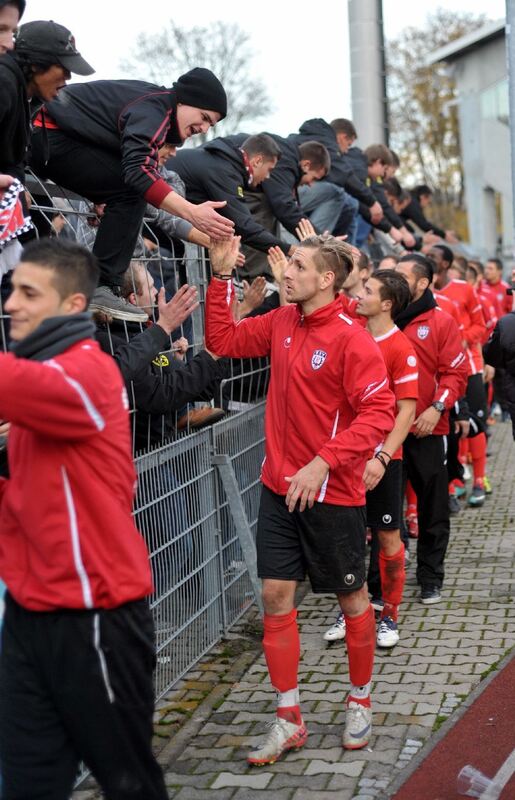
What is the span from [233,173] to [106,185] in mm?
1968

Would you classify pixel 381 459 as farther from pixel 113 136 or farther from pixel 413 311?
pixel 113 136

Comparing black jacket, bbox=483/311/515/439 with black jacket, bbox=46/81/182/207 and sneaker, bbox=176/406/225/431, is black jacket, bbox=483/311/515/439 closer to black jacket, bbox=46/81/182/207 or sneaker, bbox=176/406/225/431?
sneaker, bbox=176/406/225/431

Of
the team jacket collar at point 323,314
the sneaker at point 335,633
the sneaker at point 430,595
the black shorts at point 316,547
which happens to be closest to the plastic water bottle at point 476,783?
the black shorts at point 316,547

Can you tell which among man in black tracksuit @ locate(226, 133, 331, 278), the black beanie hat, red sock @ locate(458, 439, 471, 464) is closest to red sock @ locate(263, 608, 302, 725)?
the black beanie hat

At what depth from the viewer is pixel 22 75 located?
4465mm

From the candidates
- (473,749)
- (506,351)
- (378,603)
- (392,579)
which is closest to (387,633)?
(392,579)

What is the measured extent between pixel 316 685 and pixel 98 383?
10.2 ft

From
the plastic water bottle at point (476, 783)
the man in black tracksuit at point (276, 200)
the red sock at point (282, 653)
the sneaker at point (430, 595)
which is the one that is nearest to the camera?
the plastic water bottle at point (476, 783)

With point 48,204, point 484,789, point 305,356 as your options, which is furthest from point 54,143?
point 484,789

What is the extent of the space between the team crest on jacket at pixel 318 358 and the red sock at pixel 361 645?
1114mm

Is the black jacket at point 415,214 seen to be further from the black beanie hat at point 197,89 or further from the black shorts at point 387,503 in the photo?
the black beanie hat at point 197,89

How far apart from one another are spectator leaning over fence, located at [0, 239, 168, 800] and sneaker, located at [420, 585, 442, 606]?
424 cm

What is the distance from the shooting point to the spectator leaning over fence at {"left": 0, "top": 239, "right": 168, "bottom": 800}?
3.24 meters

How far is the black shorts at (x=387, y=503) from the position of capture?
6.47 meters
